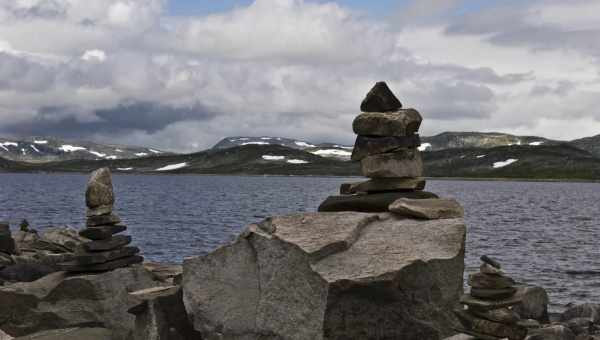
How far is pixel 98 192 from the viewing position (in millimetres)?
23328

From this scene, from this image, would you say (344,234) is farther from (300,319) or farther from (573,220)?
(573,220)

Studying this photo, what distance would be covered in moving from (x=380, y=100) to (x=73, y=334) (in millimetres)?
10661

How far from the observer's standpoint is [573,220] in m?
88.1

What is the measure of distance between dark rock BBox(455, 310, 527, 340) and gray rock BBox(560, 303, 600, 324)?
14.5 m

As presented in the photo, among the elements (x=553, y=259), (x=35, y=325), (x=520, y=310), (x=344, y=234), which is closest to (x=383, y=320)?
(x=344, y=234)

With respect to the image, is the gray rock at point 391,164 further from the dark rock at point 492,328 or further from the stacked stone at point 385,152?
the dark rock at point 492,328

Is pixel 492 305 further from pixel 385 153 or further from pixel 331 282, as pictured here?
pixel 385 153

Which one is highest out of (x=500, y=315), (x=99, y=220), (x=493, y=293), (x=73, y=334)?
(x=99, y=220)

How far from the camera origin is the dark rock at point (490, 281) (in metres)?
14.3

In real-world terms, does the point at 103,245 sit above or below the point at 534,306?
above

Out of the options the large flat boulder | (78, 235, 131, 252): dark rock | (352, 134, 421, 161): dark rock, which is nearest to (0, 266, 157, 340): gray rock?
(78, 235, 131, 252): dark rock

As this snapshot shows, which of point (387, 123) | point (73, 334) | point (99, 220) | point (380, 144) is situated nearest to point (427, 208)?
point (380, 144)

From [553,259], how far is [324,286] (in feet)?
125

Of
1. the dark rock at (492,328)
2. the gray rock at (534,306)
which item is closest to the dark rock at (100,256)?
the dark rock at (492,328)
